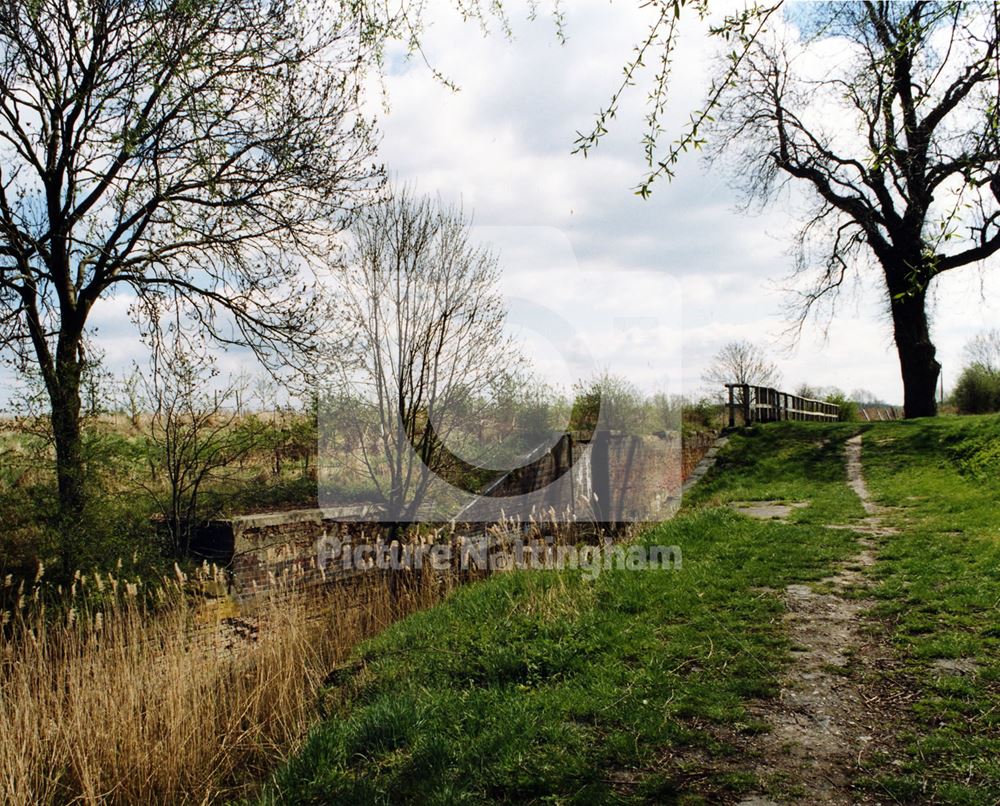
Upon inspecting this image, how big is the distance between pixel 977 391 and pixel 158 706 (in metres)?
32.9

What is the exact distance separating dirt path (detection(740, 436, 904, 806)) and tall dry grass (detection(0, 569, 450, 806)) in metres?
2.64

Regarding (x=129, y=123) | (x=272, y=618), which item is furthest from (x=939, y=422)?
(x=129, y=123)

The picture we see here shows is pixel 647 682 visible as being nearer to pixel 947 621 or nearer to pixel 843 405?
pixel 947 621

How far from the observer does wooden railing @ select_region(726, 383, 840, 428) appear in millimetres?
17109

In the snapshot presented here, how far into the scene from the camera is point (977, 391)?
28750 millimetres

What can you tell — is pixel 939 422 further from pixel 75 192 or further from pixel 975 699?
pixel 75 192

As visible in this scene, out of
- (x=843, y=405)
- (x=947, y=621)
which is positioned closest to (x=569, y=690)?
(x=947, y=621)

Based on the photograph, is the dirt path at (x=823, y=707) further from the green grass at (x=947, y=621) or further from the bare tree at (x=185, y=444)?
the bare tree at (x=185, y=444)

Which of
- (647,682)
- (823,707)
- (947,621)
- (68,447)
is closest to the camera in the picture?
(823,707)

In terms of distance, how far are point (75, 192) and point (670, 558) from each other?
8411 mm

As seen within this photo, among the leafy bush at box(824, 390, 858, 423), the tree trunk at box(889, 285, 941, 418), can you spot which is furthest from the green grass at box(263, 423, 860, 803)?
the leafy bush at box(824, 390, 858, 423)

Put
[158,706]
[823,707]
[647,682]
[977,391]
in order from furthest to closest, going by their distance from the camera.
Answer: [977,391] < [158,706] < [647,682] < [823,707]

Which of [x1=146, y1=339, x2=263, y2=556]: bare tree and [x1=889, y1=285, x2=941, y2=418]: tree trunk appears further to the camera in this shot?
[x1=889, y1=285, x2=941, y2=418]: tree trunk

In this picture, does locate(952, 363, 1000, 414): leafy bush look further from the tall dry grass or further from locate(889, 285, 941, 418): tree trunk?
the tall dry grass
